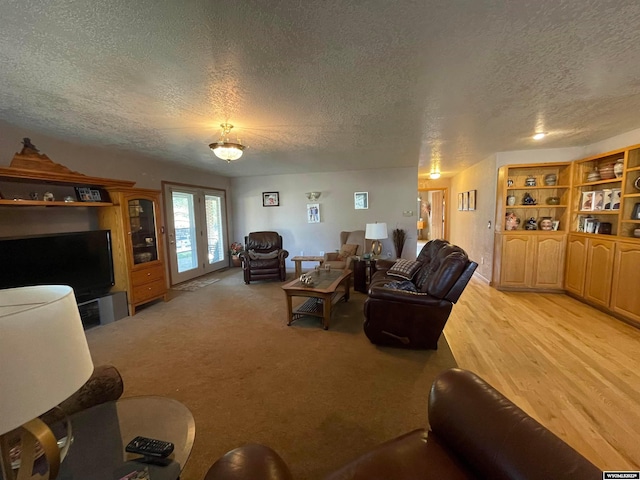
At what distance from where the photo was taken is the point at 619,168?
3.46m

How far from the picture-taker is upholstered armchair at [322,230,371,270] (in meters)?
4.91

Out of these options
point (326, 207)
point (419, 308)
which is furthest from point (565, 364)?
point (326, 207)

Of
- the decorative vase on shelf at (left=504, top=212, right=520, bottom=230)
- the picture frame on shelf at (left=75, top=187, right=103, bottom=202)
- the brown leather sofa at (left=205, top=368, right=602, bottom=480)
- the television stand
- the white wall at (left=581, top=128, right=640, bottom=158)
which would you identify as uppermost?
the white wall at (left=581, top=128, right=640, bottom=158)

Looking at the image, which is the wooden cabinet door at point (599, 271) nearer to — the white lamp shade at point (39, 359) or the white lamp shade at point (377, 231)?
the white lamp shade at point (377, 231)

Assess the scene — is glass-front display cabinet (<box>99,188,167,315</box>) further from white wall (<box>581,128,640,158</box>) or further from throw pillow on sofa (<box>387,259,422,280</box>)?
white wall (<box>581,128,640,158</box>)

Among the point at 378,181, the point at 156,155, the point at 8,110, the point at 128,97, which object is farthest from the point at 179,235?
the point at 378,181

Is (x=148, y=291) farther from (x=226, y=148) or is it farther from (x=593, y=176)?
(x=593, y=176)

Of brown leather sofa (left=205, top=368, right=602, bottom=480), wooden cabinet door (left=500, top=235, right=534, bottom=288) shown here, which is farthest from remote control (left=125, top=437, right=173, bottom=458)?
wooden cabinet door (left=500, top=235, right=534, bottom=288)

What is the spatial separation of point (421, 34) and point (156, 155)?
434 centimetres

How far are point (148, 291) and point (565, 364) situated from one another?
16.4 ft

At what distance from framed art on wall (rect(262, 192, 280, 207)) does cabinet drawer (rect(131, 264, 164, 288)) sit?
3.07 m

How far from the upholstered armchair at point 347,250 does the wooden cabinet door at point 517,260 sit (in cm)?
238

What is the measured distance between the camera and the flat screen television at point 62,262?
2717 mm

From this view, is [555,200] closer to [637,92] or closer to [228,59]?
[637,92]
